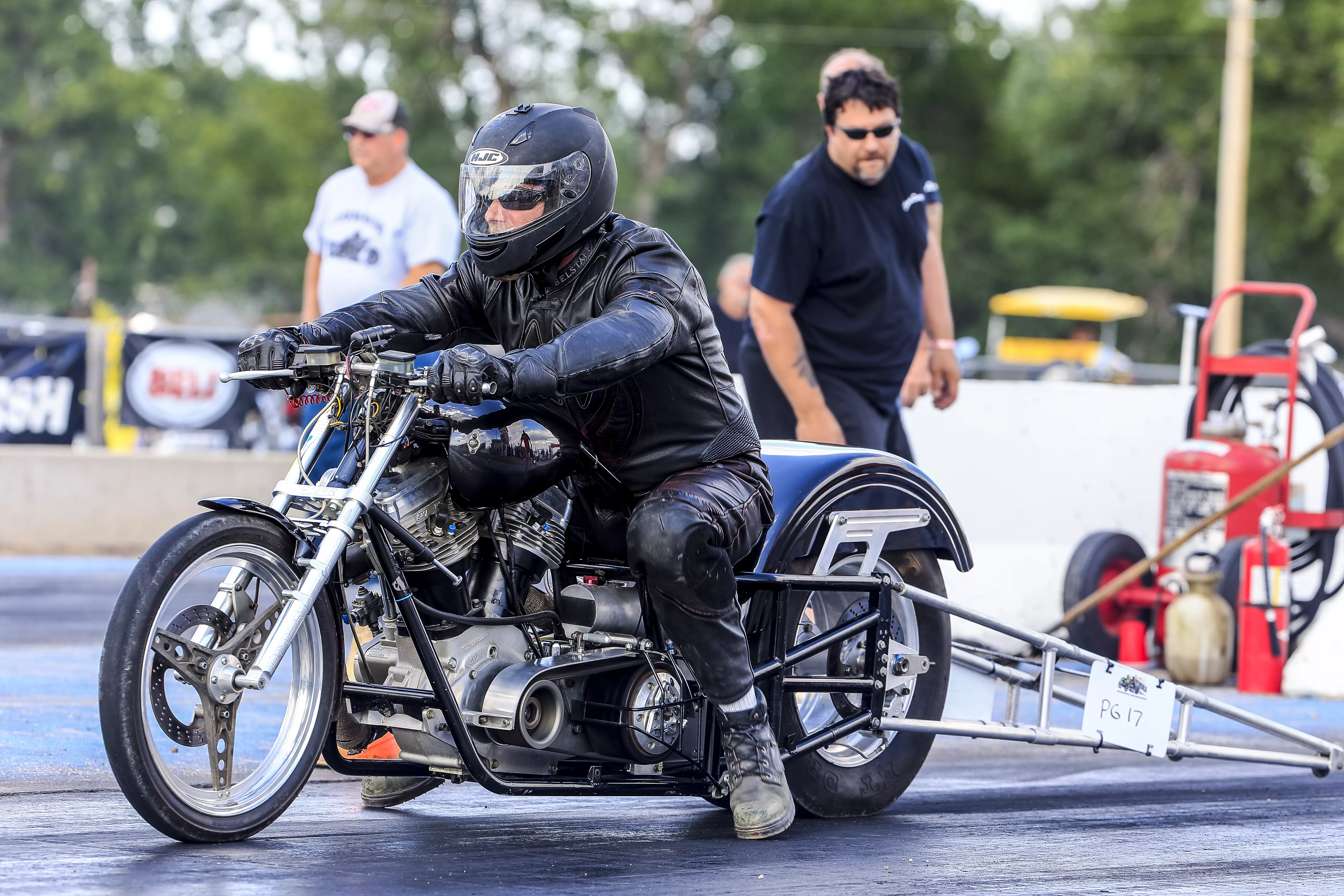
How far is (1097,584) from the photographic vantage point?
29.2 feet

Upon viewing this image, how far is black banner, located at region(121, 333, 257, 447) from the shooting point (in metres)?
12.4

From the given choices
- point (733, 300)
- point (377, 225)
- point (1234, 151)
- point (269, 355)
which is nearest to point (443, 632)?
point (269, 355)

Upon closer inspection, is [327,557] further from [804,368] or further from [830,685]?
[804,368]

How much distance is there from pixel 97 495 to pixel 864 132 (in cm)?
723

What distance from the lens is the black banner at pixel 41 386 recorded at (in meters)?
12.1

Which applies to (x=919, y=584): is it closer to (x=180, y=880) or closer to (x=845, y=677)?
(x=845, y=677)

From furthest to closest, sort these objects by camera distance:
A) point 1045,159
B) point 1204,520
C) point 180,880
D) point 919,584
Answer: point 1045,159 → point 1204,520 → point 919,584 → point 180,880

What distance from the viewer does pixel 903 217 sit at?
6.51 meters

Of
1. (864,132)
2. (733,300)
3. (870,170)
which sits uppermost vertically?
(733,300)

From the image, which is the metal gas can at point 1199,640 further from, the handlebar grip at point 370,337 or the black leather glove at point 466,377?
the black leather glove at point 466,377

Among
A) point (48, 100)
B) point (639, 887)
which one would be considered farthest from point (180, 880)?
point (48, 100)

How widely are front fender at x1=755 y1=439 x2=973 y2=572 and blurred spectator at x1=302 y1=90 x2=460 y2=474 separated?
7.71 ft

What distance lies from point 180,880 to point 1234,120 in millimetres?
23116

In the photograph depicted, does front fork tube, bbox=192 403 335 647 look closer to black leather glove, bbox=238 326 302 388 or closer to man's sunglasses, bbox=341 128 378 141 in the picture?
black leather glove, bbox=238 326 302 388
